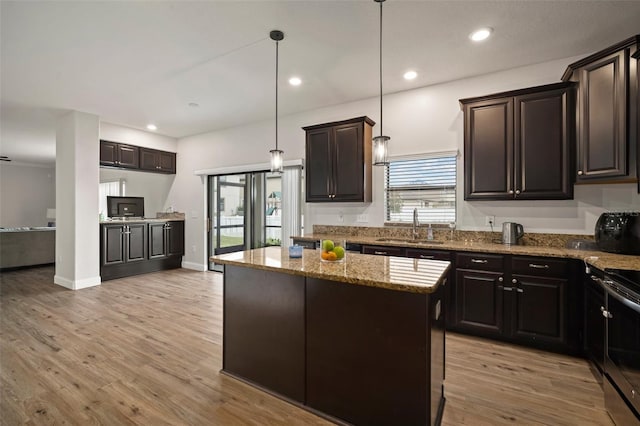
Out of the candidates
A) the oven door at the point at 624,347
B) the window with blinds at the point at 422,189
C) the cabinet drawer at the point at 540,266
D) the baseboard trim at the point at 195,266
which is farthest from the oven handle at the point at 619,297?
the baseboard trim at the point at 195,266

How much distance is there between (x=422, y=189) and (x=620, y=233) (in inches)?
74.3

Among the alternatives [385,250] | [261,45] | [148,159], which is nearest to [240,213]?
[148,159]

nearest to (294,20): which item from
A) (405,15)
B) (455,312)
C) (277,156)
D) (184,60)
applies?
(405,15)

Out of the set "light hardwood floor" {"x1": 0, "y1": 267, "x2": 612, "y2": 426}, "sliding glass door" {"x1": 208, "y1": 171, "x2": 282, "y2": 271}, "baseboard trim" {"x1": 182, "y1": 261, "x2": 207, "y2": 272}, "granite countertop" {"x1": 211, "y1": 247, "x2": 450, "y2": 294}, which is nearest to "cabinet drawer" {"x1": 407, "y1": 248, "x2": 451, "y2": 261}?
"light hardwood floor" {"x1": 0, "y1": 267, "x2": 612, "y2": 426}

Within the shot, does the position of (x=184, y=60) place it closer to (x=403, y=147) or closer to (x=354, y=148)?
(x=354, y=148)

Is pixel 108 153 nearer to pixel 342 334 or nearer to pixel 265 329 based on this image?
pixel 265 329

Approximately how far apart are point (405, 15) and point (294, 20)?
0.91 m

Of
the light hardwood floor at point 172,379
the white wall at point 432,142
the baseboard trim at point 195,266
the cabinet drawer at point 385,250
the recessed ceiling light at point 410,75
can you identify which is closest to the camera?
the light hardwood floor at point 172,379

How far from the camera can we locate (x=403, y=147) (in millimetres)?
4043

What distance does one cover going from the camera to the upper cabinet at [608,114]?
8.00 ft

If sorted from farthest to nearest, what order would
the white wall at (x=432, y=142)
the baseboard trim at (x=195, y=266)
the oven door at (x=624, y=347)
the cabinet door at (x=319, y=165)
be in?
the baseboard trim at (x=195, y=266), the cabinet door at (x=319, y=165), the white wall at (x=432, y=142), the oven door at (x=624, y=347)

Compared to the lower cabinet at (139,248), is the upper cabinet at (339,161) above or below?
above

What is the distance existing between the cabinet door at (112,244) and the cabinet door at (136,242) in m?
0.10

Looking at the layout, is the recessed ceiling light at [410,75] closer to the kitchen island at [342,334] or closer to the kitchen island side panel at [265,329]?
the kitchen island at [342,334]
